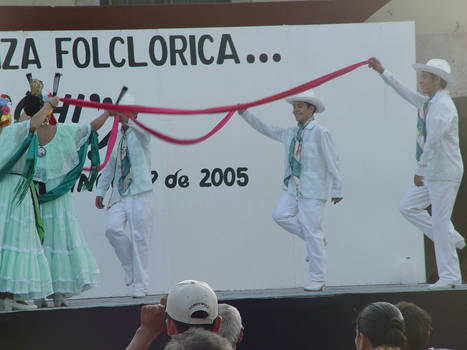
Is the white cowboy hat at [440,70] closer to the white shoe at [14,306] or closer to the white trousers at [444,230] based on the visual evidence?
the white trousers at [444,230]

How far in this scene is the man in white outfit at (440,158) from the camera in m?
7.48

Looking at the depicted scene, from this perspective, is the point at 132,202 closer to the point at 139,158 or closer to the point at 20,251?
the point at 139,158

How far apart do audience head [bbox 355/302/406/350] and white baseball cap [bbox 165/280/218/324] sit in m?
0.60

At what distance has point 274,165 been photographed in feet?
30.1

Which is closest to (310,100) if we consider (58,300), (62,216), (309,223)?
(309,223)

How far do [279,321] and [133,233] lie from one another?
176cm

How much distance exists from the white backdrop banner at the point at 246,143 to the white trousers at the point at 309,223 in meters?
1.13

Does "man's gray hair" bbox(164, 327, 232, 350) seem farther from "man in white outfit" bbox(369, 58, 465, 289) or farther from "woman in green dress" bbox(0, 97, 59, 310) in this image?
"man in white outfit" bbox(369, 58, 465, 289)

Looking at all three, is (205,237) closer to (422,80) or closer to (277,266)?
(277,266)

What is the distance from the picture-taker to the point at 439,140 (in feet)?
24.5

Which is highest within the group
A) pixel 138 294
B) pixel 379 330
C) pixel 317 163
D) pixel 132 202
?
pixel 317 163

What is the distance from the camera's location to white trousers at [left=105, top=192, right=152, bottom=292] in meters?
8.16

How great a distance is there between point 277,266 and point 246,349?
221cm

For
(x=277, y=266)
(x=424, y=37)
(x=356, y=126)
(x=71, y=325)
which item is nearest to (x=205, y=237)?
(x=277, y=266)
